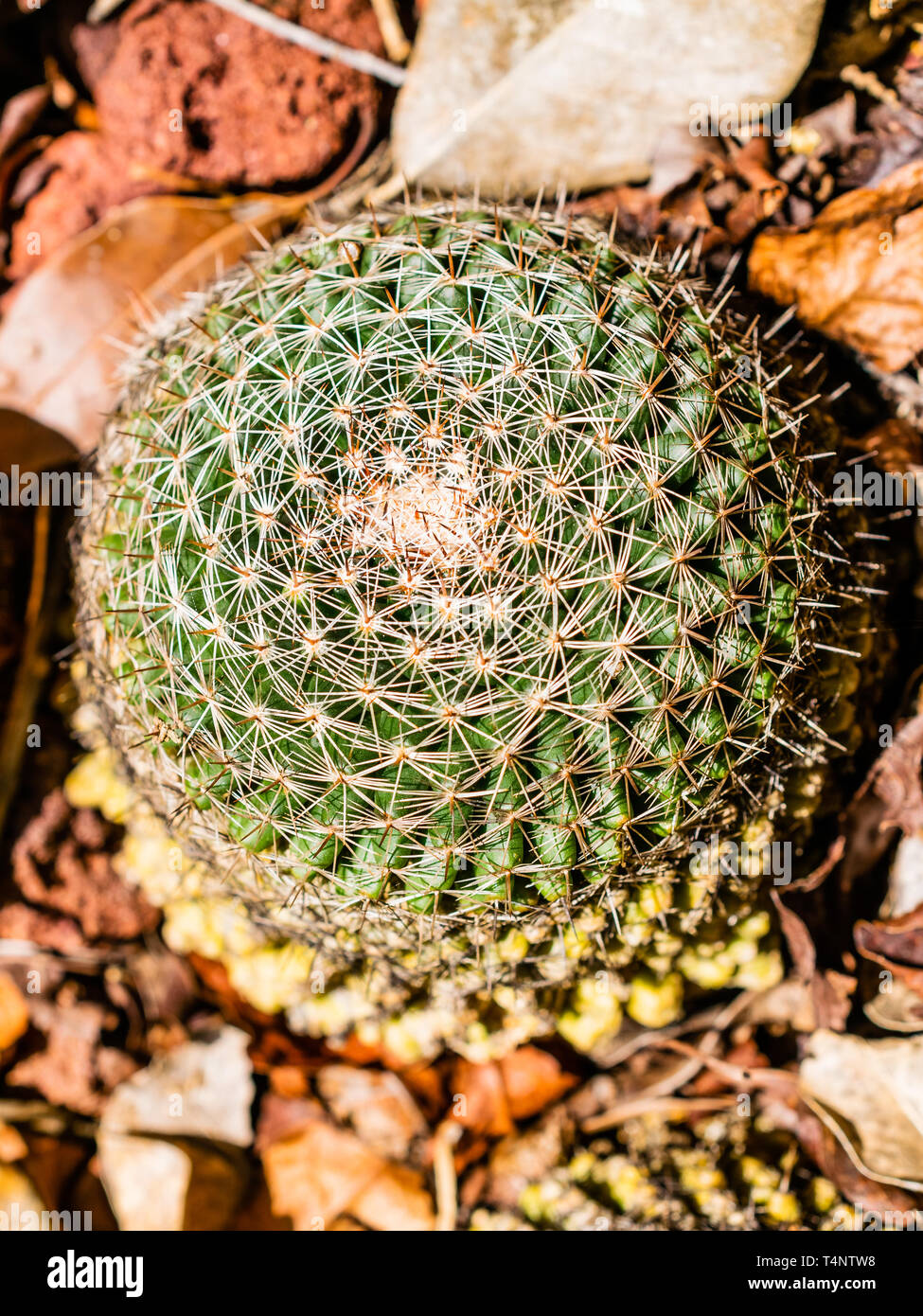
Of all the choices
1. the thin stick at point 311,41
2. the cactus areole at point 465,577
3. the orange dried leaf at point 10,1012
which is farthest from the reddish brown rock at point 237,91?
the orange dried leaf at point 10,1012

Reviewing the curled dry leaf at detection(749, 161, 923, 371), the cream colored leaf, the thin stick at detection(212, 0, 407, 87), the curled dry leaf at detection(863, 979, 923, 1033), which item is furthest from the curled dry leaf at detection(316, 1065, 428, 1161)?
the thin stick at detection(212, 0, 407, 87)

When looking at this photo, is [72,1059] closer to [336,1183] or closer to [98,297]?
[336,1183]

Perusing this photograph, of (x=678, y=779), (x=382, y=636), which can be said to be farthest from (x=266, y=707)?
(x=678, y=779)

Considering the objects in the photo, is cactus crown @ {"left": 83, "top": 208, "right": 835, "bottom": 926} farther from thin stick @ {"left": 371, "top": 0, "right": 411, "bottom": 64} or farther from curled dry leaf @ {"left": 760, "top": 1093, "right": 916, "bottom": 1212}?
thin stick @ {"left": 371, "top": 0, "right": 411, "bottom": 64}

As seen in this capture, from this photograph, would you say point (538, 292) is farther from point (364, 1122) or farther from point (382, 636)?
point (364, 1122)

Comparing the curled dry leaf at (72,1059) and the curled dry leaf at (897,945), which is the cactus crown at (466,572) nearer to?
the curled dry leaf at (897,945)

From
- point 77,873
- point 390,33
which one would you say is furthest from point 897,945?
point 390,33
